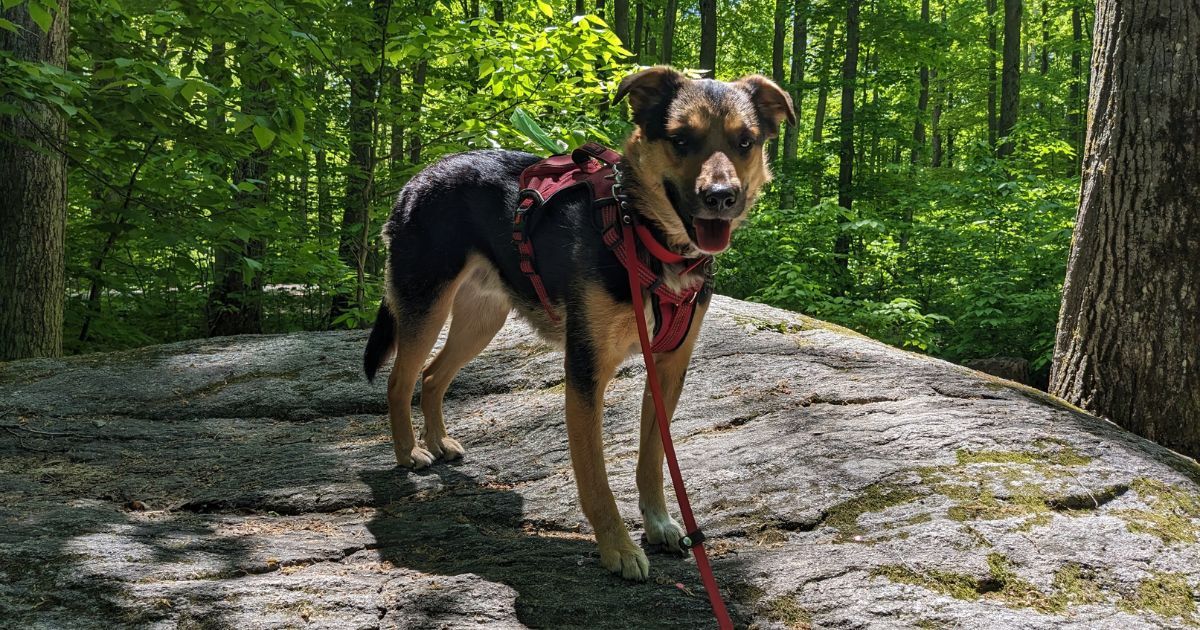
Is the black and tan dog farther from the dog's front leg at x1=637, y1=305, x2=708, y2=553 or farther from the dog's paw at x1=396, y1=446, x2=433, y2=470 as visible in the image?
the dog's paw at x1=396, y1=446, x2=433, y2=470

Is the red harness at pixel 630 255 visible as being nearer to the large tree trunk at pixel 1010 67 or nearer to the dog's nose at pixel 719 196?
the dog's nose at pixel 719 196

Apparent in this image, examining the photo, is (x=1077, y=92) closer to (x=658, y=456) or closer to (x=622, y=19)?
(x=622, y=19)

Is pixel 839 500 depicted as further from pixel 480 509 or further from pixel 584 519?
pixel 480 509

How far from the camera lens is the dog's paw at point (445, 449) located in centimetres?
473

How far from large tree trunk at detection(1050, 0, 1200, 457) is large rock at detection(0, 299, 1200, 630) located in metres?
0.57

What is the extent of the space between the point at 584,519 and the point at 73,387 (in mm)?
4256

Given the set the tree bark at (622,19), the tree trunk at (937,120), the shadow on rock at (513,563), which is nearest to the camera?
the shadow on rock at (513,563)

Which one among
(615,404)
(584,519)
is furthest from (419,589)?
(615,404)

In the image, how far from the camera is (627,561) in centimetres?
304

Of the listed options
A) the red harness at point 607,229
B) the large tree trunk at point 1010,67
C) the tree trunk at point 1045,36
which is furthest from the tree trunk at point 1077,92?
the red harness at point 607,229

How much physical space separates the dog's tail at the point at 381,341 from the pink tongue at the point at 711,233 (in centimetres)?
231

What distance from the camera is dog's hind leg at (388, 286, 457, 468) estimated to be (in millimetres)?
4461

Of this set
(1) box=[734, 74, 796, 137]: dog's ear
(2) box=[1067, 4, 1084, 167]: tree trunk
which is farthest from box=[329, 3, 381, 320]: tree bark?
(2) box=[1067, 4, 1084, 167]: tree trunk

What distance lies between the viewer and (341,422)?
18.1ft
